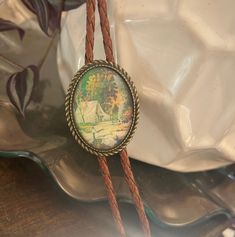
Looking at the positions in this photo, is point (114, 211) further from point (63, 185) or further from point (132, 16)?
point (132, 16)

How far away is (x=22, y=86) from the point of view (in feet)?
1.69

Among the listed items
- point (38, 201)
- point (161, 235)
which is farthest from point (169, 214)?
point (38, 201)

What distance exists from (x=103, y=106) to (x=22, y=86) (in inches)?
4.5

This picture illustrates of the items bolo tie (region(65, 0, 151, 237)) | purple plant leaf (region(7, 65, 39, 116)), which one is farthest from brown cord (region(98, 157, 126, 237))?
purple plant leaf (region(7, 65, 39, 116))

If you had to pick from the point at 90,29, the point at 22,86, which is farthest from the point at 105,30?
the point at 22,86

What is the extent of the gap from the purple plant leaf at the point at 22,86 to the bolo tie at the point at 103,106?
0.27 feet

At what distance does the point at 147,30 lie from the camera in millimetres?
492

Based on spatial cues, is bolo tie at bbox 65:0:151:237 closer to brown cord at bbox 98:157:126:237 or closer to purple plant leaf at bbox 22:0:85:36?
brown cord at bbox 98:157:126:237

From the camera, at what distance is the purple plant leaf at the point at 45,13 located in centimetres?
56

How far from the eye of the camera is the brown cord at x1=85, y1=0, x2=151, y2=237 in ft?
1.46

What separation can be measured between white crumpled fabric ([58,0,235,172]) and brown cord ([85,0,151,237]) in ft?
0.14

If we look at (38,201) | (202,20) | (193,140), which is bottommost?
(38,201)

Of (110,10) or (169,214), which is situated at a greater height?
(110,10)

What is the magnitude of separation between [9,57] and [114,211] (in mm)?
204
